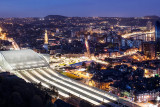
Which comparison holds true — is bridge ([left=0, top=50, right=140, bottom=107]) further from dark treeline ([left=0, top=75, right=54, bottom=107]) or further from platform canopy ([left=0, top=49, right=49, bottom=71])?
dark treeline ([left=0, top=75, right=54, bottom=107])

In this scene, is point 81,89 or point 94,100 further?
point 81,89

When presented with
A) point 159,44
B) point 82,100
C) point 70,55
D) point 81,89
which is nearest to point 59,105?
point 82,100

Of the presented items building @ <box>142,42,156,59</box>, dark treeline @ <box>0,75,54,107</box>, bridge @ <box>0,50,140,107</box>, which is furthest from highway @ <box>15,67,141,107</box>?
building @ <box>142,42,156,59</box>

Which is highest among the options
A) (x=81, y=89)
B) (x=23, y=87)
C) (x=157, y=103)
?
(x=23, y=87)

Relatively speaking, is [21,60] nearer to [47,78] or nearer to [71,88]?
[47,78]

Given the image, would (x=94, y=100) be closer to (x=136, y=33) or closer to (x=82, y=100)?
(x=82, y=100)

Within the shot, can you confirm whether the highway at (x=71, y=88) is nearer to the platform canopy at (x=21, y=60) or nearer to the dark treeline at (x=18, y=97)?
the platform canopy at (x=21, y=60)

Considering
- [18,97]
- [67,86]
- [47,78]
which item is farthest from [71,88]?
[18,97]
